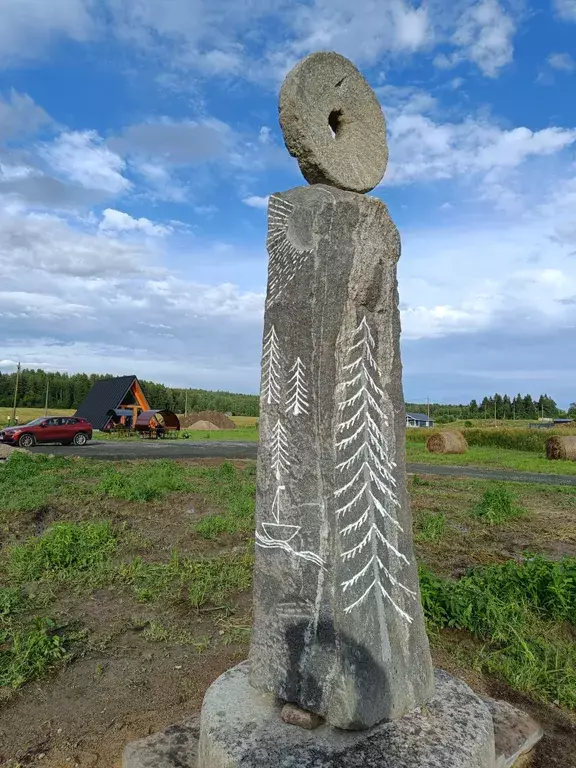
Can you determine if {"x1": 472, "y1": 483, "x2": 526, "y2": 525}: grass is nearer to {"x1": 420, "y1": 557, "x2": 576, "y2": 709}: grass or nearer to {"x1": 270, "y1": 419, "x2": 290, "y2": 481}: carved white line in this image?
{"x1": 420, "y1": 557, "x2": 576, "y2": 709}: grass

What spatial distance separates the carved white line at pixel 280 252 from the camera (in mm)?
2984

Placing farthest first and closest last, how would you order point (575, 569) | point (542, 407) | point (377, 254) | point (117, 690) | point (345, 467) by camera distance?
point (542, 407) → point (575, 569) → point (117, 690) → point (377, 254) → point (345, 467)

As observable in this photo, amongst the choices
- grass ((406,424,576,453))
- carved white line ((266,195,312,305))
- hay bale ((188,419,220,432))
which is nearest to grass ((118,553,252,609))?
carved white line ((266,195,312,305))

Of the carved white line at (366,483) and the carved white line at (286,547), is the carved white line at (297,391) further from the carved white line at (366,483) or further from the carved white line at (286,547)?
the carved white line at (286,547)

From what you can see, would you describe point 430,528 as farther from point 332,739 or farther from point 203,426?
point 203,426

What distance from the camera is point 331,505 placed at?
2.80 m

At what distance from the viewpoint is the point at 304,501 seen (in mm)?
2869

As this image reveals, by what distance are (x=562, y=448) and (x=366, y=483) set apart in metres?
24.6

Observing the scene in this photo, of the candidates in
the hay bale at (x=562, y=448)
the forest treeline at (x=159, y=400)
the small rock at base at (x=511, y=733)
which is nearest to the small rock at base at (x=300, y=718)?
the small rock at base at (x=511, y=733)

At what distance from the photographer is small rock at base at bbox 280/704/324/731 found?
2721 mm

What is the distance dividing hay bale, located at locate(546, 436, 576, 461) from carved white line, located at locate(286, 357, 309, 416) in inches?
971

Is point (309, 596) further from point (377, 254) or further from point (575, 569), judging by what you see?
point (575, 569)

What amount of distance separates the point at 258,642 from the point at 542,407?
283 ft

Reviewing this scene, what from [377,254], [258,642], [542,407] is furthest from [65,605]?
[542,407]
